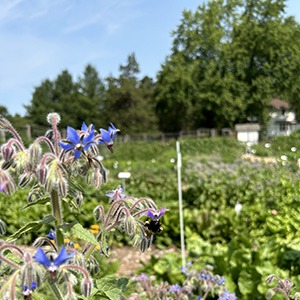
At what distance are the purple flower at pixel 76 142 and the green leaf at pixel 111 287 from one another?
471 mm

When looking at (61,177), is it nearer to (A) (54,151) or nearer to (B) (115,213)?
(A) (54,151)

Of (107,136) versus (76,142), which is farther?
(107,136)

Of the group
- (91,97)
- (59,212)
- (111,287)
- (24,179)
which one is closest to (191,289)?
(111,287)

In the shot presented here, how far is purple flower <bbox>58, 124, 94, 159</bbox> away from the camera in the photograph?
44.9 inches

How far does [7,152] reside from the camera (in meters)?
1.14

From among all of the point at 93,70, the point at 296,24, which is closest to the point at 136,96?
the point at 296,24

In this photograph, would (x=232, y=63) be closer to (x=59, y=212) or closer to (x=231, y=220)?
(x=231, y=220)

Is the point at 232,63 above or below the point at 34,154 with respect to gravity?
above

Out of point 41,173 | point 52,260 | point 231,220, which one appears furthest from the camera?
point 231,220

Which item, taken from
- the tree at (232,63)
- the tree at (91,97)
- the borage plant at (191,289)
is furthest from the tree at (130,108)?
the borage plant at (191,289)

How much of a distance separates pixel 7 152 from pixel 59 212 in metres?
0.24

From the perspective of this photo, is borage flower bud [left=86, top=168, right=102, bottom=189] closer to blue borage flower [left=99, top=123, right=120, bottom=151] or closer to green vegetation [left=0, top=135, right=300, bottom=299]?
blue borage flower [left=99, top=123, right=120, bottom=151]

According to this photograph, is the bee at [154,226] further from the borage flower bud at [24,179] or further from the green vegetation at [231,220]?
the green vegetation at [231,220]

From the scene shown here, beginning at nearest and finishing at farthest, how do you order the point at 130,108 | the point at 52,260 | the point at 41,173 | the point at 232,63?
the point at 52,260 → the point at 41,173 → the point at 232,63 → the point at 130,108
